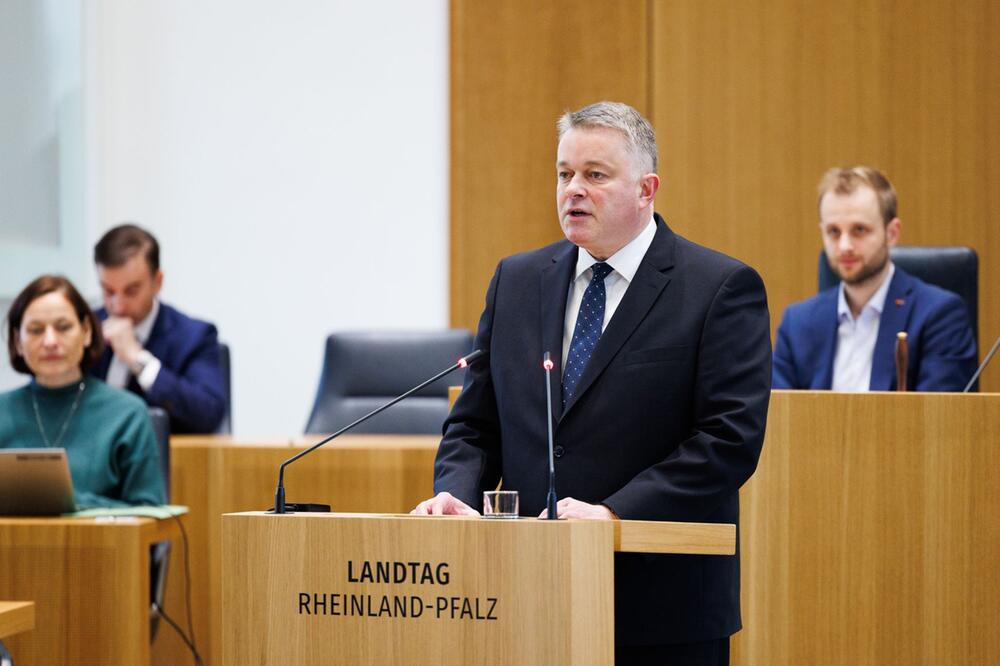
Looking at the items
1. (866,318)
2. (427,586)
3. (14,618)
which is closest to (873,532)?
(866,318)

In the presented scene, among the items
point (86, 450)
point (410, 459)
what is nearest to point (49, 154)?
point (86, 450)

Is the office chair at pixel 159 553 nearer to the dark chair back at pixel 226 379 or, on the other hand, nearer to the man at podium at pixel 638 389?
the dark chair back at pixel 226 379

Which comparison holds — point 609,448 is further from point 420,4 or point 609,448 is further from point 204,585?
point 420,4

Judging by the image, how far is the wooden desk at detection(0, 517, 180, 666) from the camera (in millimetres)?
3170

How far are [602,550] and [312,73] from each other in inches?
162

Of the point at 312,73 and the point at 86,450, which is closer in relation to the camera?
the point at 86,450

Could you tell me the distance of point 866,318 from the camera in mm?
3637

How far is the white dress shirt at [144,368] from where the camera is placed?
4137 millimetres

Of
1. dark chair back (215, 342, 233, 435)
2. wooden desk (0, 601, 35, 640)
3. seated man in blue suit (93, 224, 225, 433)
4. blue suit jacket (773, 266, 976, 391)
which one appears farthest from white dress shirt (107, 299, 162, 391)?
blue suit jacket (773, 266, 976, 391)

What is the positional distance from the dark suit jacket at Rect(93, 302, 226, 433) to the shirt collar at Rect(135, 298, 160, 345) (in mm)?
10

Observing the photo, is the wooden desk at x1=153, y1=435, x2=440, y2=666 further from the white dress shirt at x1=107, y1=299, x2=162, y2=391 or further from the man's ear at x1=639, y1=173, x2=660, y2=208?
the man's ear at x1=639, y1=173, x2=660, y2=208

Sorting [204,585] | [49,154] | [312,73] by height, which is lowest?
[204,585]

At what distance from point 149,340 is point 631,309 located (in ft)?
8.44

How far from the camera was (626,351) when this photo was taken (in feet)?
6.89
